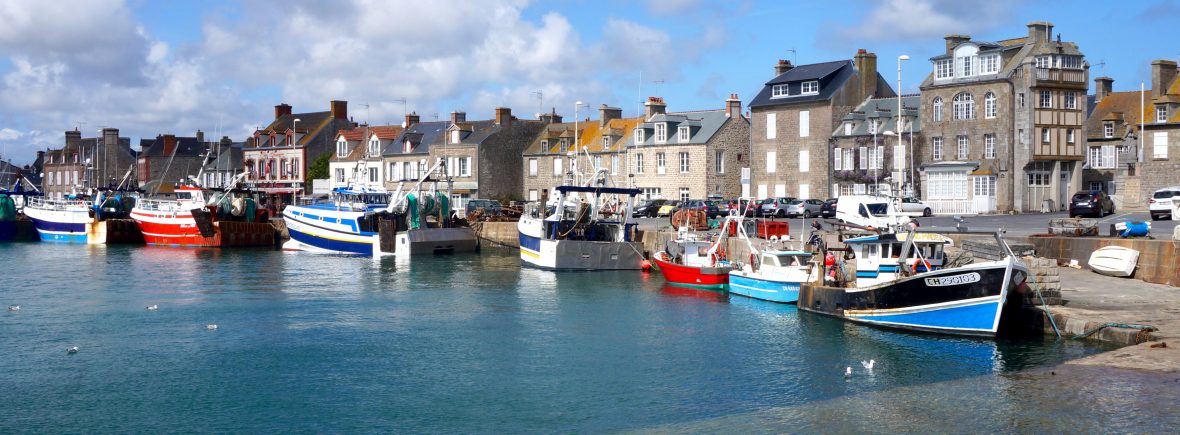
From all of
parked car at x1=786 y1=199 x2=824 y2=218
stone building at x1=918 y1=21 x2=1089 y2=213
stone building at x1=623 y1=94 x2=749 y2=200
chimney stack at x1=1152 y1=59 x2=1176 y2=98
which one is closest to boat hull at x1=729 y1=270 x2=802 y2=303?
parked car at x1=786 y1=199 x2=824 y2=218

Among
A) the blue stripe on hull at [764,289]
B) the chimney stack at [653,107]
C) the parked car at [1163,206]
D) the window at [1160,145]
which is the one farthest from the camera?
the chimney stack at [653,107]

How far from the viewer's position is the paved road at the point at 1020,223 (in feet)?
120

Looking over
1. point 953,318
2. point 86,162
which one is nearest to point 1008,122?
point 953,318

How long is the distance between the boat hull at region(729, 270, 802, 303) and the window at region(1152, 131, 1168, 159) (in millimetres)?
31871

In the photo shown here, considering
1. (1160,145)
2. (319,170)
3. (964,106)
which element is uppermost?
(964,106)

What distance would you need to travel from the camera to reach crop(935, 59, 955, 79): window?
179 feet

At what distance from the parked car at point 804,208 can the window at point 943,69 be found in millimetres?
9098

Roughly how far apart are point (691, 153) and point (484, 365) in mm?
43890

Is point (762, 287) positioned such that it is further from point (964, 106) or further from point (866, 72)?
point (866, 72)

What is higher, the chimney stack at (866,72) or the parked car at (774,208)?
the chimney stack at (866,72)

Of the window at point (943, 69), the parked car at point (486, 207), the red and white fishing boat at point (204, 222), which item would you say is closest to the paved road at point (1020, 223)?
the window at point (943, 69)

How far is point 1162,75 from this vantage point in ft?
193

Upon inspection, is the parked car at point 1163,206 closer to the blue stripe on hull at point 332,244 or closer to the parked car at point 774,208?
the parked car at point 774,208

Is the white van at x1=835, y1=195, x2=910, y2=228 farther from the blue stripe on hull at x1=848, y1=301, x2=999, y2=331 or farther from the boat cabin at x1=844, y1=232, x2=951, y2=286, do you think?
the blue stripe on hull at x1=848, y1=301, x2=999, y2=331
